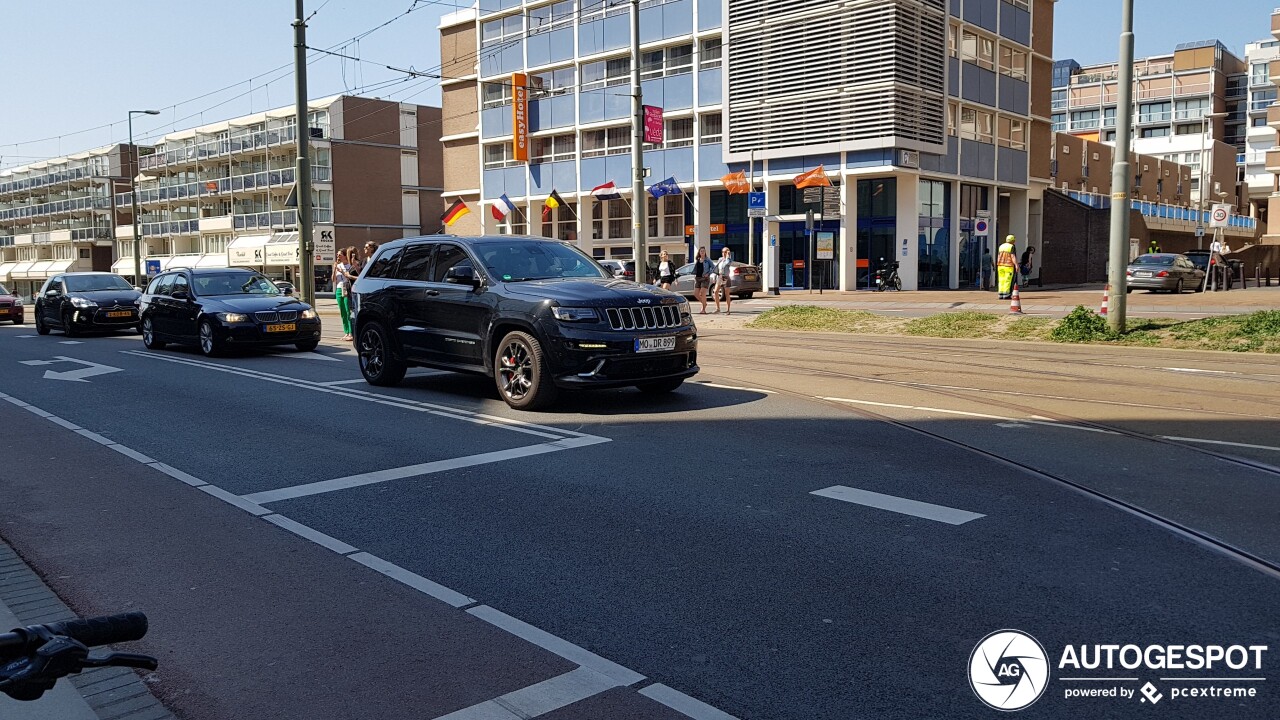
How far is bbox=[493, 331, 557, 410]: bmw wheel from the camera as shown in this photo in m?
10.1

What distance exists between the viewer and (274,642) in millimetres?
4355

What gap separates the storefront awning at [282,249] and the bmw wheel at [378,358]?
61.2 meters

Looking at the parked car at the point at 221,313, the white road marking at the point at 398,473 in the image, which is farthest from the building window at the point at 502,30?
the white road marking at the point at 398,473

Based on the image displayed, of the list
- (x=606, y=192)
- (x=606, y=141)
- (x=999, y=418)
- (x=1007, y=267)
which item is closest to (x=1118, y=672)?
(x=999, y=418)

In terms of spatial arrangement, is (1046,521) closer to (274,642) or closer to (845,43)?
(274,642)

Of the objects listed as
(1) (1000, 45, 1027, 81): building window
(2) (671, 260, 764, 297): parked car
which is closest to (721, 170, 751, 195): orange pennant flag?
(2) (671, 260, 764, 297): parked car

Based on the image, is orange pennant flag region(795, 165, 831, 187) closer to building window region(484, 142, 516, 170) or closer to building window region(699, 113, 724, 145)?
building window region(699, 113, 724, 145)

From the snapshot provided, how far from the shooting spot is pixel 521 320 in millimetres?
10227

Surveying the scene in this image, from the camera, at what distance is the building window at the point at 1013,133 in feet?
156

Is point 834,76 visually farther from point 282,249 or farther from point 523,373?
point 282,249

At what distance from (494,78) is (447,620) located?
51975 millimetres

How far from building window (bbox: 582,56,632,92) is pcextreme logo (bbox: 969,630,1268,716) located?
45.8 metres

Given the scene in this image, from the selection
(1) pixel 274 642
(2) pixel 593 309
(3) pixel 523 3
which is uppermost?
(3) pixel 523 3

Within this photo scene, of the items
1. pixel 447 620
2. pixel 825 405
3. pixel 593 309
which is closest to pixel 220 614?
pixel 447 620
